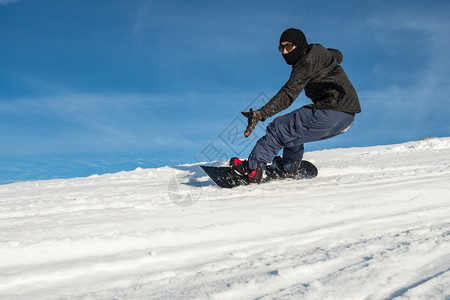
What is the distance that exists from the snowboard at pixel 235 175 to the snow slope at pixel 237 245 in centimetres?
38

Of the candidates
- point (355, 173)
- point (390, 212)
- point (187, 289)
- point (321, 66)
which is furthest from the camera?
point (355, 173)

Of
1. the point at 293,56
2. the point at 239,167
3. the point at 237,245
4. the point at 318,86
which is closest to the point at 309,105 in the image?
the point at 318,86

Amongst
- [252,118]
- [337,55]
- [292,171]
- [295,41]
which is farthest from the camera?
[292,171]

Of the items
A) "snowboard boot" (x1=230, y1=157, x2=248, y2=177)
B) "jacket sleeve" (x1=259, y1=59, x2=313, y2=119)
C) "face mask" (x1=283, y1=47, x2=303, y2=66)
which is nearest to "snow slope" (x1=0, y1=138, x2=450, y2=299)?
"snowboard boot" (x1=230, y1=157, x2=248, y2=177)

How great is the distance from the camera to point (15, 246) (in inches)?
80.9

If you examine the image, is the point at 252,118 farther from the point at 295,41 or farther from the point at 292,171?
the point at 292,171

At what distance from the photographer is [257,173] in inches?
151

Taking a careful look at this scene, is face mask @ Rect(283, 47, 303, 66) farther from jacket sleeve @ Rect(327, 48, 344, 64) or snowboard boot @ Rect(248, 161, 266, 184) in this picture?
A: snowboard boot @ Rect(248, 161, 266, 184)

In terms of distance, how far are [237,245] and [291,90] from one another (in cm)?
187

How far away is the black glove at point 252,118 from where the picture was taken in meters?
3.33

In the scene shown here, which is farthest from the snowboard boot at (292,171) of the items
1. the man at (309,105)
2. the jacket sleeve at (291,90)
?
the jacket sleeve at (291,90)

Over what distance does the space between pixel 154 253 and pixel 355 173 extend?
3190 millimetres

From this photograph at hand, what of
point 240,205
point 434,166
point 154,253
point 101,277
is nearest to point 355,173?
point 434,166

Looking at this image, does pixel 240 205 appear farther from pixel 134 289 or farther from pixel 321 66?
pixel 321 66
